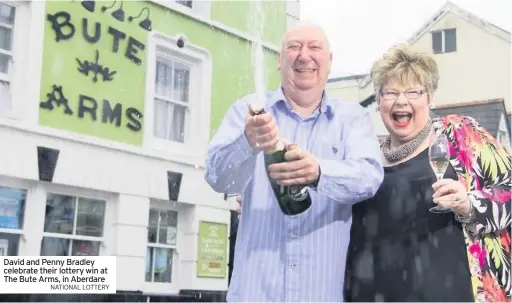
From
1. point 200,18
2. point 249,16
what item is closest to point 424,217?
point 200,18

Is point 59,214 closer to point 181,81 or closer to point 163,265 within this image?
point 163,265

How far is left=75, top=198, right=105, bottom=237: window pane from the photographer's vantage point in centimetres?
418

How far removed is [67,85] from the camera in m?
4.22

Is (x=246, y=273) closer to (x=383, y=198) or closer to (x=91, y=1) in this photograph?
(x=383, y=198)

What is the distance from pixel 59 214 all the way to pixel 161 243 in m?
0.89

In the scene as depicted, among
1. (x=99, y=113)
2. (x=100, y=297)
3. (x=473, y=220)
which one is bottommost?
(x=100, y=297)

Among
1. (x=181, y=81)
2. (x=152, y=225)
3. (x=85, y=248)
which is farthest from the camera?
(x=181, y=81)

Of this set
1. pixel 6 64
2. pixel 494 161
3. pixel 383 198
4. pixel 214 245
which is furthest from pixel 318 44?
pixel 214 245

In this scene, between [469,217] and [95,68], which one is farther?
[95,68]

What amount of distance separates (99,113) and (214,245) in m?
1.40

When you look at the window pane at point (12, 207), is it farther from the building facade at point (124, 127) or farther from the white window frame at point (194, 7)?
the white window frame at point (194, 7)

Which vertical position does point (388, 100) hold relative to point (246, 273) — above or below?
above

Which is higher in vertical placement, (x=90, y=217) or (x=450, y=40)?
(x=450, y=40)

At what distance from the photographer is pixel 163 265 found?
473 centimetres
